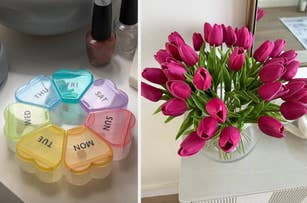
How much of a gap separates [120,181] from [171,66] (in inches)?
10.1

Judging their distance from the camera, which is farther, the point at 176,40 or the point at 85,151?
the point at 176,40

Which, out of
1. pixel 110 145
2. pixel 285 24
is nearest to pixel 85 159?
pixel 110 145

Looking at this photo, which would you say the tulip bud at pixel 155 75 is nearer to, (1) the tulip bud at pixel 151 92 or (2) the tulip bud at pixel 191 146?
(1) the tulip bud at pixel 151 92

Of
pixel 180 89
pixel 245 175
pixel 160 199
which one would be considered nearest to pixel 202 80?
pixel 180 89

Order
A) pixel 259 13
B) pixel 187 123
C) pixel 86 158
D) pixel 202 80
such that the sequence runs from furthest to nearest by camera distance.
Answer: pixel 259 13 < pixel 187 123 < pixel 202 80 < pixel 86 158

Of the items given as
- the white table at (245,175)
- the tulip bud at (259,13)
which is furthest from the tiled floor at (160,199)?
the tulip bud at (259,13)

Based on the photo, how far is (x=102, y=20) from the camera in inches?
29.4

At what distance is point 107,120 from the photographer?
721 millimetres

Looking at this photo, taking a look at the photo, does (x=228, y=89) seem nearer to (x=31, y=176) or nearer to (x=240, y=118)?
(x=240, y=118)

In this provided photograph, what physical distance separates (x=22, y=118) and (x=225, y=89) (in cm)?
37

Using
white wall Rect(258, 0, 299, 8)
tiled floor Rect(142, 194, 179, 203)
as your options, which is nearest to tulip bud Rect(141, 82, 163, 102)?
white wall Rect(258, 0, 299, 8)

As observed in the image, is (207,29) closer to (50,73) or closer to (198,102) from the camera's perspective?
(198,102)

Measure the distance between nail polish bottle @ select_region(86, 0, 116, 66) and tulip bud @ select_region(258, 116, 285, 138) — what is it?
0.28 meters

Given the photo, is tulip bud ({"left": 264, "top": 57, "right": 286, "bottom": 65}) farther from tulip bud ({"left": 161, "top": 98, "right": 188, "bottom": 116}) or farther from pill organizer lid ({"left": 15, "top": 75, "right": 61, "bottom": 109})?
pill organizer lid ({"left": 15, "top": 75, "right": 61, "bottom": 109})
